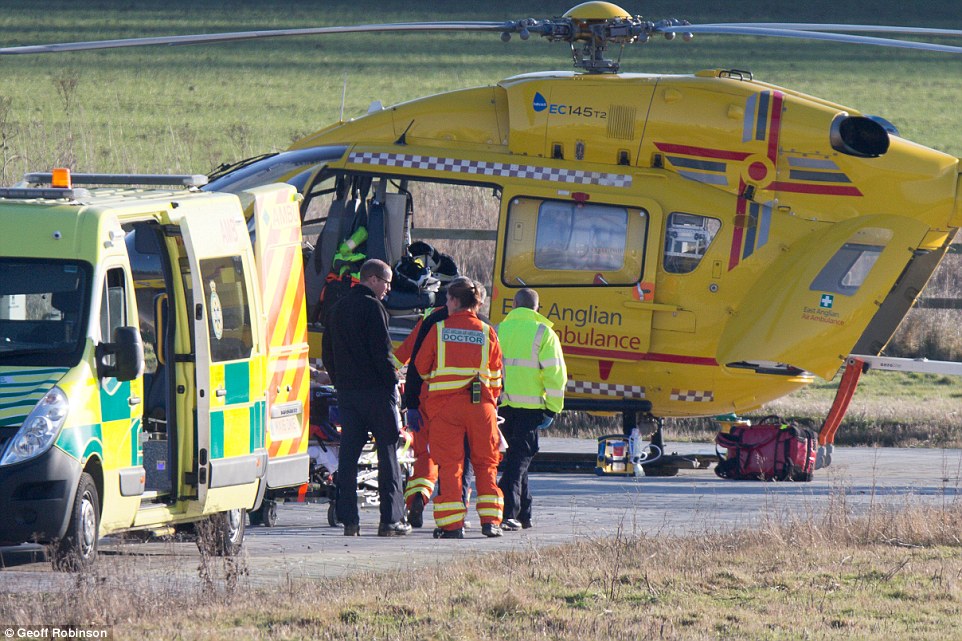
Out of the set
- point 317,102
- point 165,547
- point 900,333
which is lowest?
point 165,547

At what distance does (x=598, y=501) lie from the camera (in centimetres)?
1294

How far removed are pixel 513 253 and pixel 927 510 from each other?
184 inches

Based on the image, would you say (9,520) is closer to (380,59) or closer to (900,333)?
(900,333)

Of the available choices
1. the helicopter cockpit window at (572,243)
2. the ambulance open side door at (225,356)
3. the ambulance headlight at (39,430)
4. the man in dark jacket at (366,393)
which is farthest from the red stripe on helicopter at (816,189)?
the ambulance headlight at (39,430)

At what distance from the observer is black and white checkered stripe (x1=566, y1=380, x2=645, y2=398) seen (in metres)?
14.4

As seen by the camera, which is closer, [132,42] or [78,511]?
[78,511]

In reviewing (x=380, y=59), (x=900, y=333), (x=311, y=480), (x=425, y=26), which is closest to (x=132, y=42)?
(x=425, y=26)

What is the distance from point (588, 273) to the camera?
14.3 m

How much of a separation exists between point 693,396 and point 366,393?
4.49 metres

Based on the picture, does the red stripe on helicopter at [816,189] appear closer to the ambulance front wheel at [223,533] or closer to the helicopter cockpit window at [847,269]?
the helicopter cockpit window at [847,269]

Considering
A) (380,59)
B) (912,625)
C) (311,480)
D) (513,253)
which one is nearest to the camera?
(912,625)

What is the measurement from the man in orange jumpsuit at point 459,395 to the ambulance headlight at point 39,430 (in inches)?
121

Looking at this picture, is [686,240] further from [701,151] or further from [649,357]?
[649,357]

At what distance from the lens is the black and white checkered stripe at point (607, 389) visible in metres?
14.4
